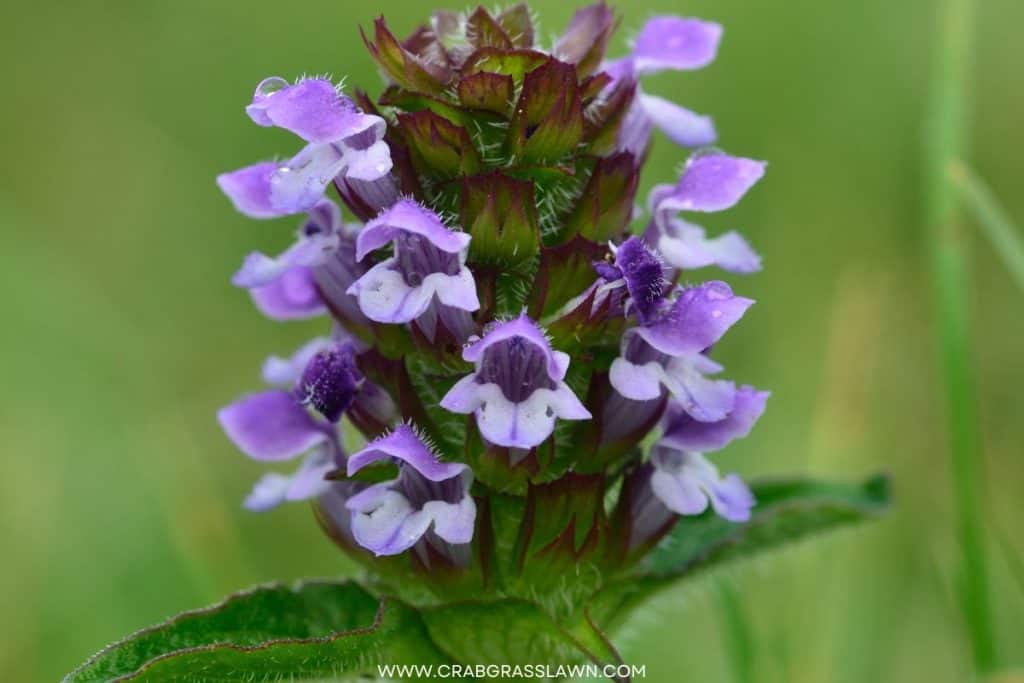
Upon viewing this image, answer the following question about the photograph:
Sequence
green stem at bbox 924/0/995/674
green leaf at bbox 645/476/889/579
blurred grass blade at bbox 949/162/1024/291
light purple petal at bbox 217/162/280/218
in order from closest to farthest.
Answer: light purple petal at bbox 217/162/280/218 < green leaf at bbox 645/476/889/579 < green stem at bbox 924/0/995/674 < blurred grass blade at bbox 949/162/1024/291

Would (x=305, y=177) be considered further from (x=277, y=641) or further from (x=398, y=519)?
(x=277, y=641)

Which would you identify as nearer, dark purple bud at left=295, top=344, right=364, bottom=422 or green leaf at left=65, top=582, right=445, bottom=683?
green leaf at left=65, top=582, right=445, bottom=683

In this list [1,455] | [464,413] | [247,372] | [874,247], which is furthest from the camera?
[874,247]

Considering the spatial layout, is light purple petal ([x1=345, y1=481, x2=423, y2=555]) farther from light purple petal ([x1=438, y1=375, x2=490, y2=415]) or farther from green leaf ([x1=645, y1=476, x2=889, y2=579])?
green leaf ([x1=645, y1=476, x2=889, y2=579])

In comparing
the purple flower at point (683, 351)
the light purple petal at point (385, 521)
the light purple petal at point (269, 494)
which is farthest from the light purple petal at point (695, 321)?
the light purple petal at point (269, 494)

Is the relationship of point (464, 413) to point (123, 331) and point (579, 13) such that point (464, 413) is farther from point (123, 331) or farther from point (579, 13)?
point (123, 331)

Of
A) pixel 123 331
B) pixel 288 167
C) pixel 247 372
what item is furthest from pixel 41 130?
pixel 288 167

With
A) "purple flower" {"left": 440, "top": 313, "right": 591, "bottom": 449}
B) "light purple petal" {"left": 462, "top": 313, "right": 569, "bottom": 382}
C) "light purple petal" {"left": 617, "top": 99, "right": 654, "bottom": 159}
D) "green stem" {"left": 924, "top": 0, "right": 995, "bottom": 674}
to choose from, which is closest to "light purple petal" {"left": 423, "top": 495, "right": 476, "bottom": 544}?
"purple flower" {"left": 440, "top": 313, "right": 591, "bottom": 449}
